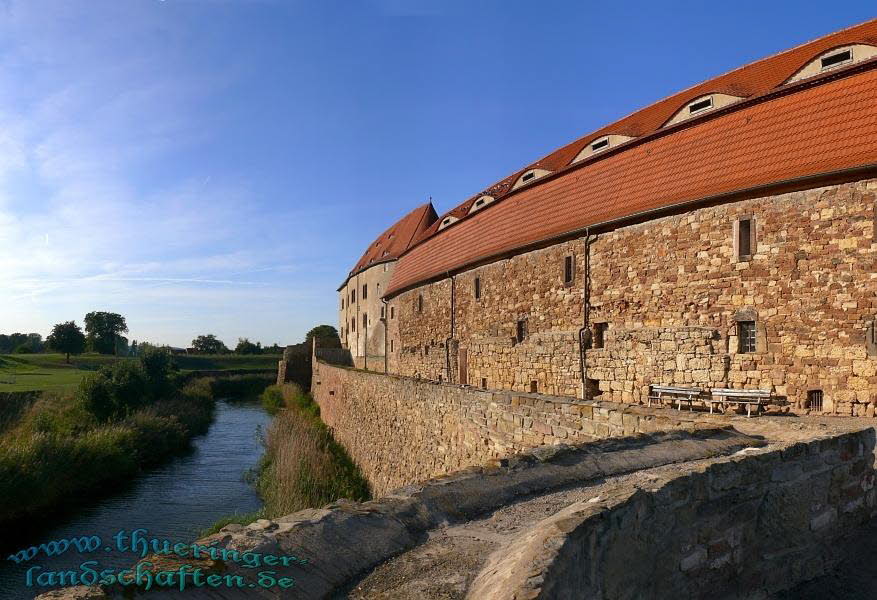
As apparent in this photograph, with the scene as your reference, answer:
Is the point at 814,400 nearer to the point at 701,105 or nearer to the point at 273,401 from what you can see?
the point at 701,105

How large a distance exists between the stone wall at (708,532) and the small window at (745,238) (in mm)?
5839

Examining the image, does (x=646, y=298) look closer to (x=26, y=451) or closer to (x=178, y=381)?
(x=26, y=451)

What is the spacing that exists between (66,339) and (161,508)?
57.2 metres

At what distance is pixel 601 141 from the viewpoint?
53.4 ft

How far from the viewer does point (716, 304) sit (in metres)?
11.5

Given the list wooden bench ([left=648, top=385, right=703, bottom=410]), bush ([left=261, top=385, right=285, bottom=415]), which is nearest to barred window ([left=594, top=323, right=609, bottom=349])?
wooden bench ([left=648, top=385, right=703, bottom=410])

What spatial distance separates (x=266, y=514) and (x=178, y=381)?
30.6m

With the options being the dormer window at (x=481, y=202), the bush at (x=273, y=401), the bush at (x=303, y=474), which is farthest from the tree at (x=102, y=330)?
the dormer window at (x=481, y=202)

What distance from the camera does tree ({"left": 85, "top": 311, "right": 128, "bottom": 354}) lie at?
71.6 metres

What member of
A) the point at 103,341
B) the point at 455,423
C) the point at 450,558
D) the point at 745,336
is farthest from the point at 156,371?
the point at 103,341

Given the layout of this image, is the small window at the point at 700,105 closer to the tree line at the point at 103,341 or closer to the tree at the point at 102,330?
the tree line at the point at 103,341

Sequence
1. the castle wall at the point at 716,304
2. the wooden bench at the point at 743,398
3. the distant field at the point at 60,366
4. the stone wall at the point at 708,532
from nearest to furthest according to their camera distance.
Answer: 1. the stone wall at the point at 708,532
2. the castle wall at the point at 716,304
3. the wooden bench at the point at 743,398
4. the distant field at the point at 60,366

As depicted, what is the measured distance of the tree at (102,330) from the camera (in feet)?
235

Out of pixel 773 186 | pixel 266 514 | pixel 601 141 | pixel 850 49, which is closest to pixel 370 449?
pixel 266 514
